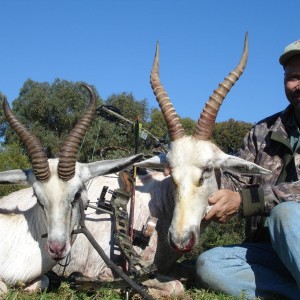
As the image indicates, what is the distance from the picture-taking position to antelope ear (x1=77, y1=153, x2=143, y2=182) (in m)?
6.07

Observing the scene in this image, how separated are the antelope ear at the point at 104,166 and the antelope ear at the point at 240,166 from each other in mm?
1017

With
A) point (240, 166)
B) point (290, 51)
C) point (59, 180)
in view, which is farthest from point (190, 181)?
point (290, 51)

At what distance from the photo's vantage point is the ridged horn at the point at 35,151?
18.3ft

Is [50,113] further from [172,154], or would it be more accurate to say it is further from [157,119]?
[172,154]

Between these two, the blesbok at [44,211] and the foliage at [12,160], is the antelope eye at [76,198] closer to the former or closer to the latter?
the blesbok at [44,211]

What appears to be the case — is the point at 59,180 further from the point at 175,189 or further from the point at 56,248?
the point at 175,189

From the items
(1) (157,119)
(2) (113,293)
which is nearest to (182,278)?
(2) (113,293)

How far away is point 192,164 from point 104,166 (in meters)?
1.15

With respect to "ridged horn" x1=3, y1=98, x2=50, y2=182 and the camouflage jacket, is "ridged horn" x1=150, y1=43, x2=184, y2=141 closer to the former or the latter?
the camouflage jacket

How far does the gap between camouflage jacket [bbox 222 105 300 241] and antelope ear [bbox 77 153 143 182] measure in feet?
4.26

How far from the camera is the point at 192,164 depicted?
18.8 ft

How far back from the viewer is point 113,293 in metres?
5.41

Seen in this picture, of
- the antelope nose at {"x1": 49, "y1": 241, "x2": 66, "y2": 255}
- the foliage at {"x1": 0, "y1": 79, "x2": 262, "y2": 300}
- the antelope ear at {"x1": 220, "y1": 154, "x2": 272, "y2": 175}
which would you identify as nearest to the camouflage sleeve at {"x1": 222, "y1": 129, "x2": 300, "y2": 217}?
the antelope ear at {"x1": 220, "y1": 154, "x2": 272, "y2": 175}

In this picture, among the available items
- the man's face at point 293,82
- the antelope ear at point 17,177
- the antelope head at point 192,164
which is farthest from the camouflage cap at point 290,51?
the antelope ear at point 17,177
